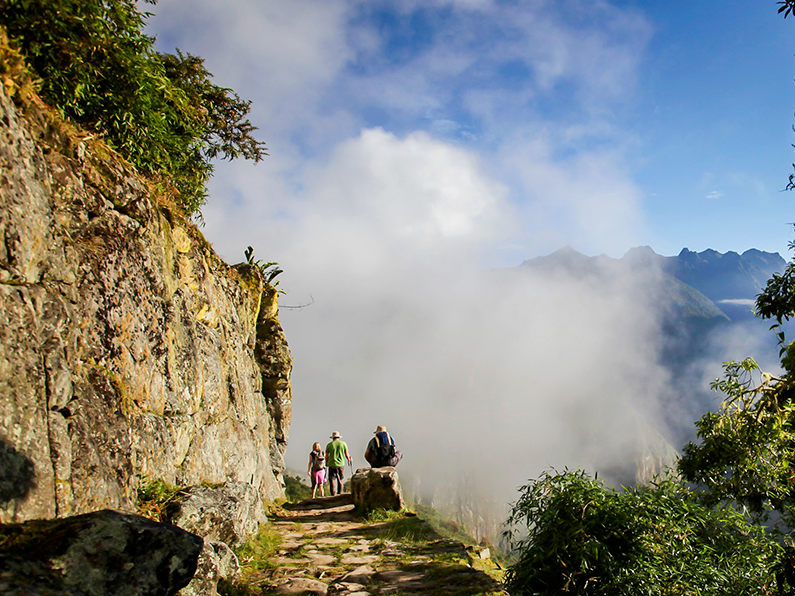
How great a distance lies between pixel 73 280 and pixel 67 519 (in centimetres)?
225

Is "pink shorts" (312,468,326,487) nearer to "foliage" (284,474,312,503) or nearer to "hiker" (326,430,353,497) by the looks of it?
"hiker" (326,430,353,497)

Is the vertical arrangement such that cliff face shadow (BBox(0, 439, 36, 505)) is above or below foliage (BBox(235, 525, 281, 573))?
above

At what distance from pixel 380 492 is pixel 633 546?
7.40 metres

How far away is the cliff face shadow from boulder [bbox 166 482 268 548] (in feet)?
7.41

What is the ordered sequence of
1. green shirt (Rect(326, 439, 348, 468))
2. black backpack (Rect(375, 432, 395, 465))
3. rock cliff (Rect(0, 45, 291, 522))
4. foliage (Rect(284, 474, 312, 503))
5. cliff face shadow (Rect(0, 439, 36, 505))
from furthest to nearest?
1. foliage (Rect(284, 474, 312, 503))
2. green shirt (Rect(326, 439, 348, 468))
3. black backpack (Rect(375, 432, 395, 465))
4. rock cliff (Rect(0, 45, 291, 522))
5. cliff face shadow (Rect(0, 439, 36, 505))

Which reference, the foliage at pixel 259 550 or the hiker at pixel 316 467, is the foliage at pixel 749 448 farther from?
the hiker at pixel 316 467

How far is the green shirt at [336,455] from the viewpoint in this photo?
13852 millimetres

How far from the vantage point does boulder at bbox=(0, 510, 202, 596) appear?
94.8 inches

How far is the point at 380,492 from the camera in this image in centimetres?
1035

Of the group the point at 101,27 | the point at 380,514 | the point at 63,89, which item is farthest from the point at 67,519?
the point at 380,514

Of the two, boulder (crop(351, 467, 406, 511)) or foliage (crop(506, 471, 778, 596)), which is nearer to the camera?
foliage (crop(506, 471, 778, 596))

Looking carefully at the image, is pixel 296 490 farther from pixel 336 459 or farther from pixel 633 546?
pixel 633 546

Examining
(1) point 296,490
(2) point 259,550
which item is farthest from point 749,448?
(1) point 296,490

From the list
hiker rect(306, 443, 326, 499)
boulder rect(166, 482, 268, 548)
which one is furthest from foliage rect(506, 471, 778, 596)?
hiker rect(306, 443, 326, 499)
